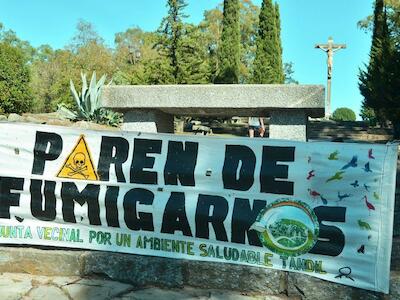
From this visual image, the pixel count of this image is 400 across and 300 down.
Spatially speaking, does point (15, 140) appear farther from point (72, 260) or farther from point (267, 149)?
point (267, 149)

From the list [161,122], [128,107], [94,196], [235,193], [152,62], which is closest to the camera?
[235,193]

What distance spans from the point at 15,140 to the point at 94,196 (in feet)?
2.81

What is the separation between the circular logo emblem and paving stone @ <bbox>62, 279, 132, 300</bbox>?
1.15m

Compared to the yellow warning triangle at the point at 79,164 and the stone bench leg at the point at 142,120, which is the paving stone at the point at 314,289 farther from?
the stone bench leg at the point at 142,120

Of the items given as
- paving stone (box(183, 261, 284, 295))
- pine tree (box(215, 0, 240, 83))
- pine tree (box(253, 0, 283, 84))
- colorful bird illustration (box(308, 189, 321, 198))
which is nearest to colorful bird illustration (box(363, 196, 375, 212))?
colorful bird illustration (box(308, 189, 321, 198))

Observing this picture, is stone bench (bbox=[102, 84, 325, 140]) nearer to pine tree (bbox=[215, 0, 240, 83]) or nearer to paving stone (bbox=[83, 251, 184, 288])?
paving stone (bbox=[83, 251, 184, 288])

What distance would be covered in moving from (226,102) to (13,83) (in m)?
13.1

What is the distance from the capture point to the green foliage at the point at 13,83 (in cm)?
1523

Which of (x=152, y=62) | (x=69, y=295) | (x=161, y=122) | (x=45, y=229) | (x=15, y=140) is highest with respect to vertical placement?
(x=152, y=62)

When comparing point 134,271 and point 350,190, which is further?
point 134,271

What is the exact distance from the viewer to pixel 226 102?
14.2ft

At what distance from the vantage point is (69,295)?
3.44 m

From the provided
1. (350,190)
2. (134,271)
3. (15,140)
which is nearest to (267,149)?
(350,190)

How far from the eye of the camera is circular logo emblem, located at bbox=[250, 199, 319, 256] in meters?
3.36
